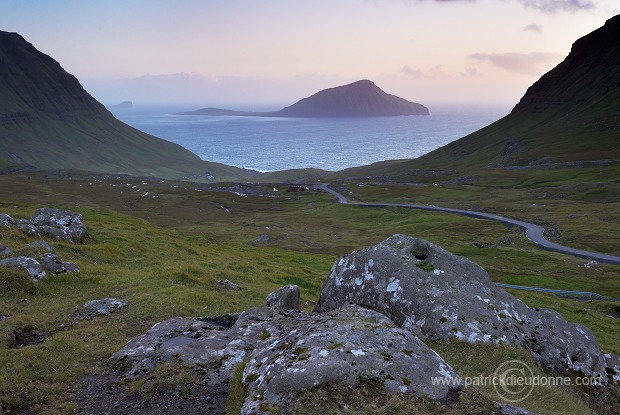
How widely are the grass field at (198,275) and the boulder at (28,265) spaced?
72cm

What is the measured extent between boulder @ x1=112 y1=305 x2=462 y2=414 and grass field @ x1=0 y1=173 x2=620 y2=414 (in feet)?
2.42

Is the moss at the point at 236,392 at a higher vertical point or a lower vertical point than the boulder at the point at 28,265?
higher

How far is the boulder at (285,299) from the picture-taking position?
18.6 m

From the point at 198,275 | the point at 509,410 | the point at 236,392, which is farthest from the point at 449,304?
Result: the point at 198,275

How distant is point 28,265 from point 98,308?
6701 mm

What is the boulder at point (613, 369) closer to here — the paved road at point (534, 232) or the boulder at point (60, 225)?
the boulder at point (60, 225)

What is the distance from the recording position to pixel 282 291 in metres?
19.1

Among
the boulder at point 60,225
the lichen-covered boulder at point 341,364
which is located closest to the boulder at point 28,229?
the boulder at point 60,225

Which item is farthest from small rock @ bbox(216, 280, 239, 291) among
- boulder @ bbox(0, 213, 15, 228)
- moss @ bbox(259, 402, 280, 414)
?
moss @ bbox(259, 402, 280, 414)

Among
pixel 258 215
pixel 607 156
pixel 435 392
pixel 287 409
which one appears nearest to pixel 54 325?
pixel 287 409

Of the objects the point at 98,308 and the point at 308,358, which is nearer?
the point at 308,358

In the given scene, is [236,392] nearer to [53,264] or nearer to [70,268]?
[53,264]

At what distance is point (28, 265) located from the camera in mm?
23953

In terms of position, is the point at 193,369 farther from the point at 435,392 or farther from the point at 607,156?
the point at 607,156
